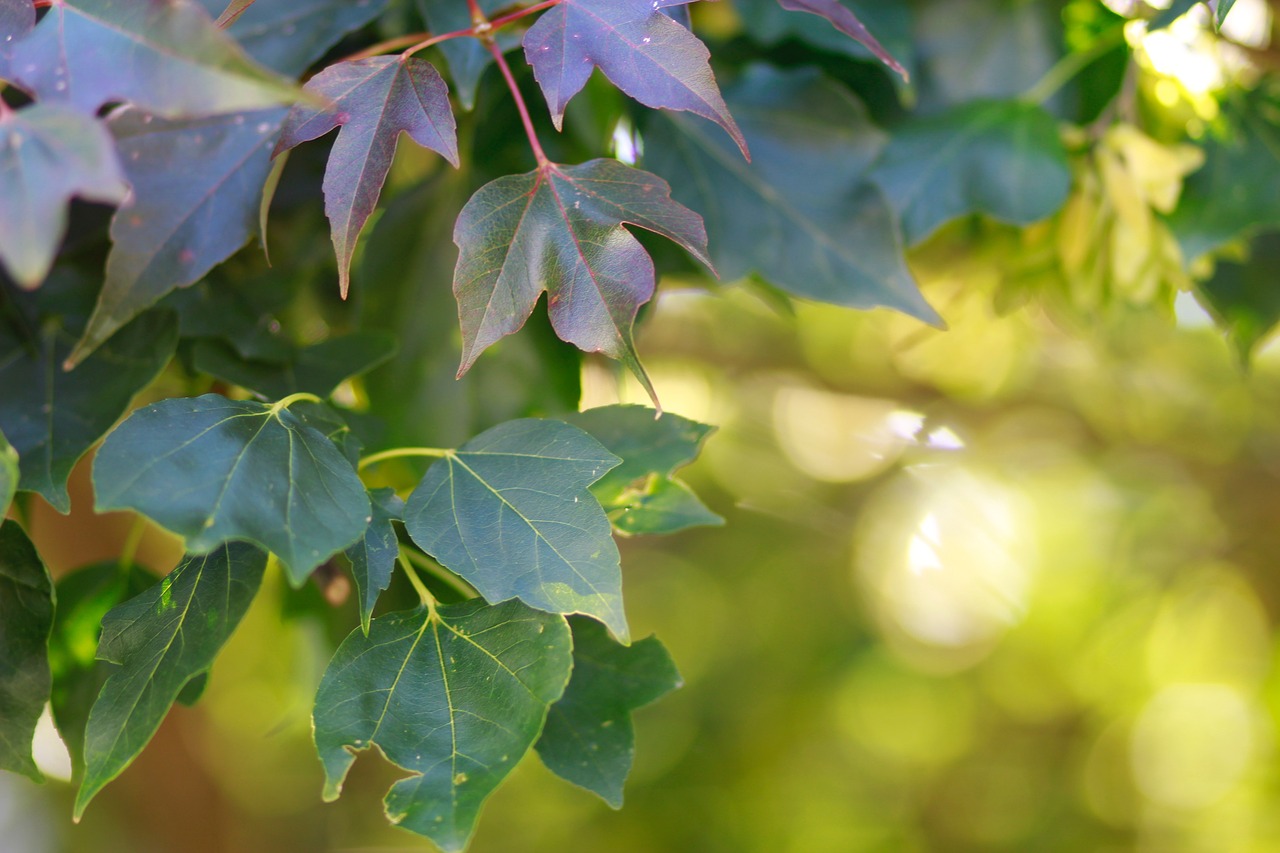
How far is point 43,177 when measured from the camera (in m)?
0.17

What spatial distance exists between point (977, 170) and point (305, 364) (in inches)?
10.8

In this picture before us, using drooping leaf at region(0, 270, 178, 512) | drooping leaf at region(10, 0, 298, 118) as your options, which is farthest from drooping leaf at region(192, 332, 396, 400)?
drooping leaf at region(10, 0, 298, 118)

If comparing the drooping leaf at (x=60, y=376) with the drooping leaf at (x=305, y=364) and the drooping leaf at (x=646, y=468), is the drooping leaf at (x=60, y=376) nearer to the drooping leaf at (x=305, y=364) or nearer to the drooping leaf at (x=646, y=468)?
the drooping leaf at (x=305, y=364)

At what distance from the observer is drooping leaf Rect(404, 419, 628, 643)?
218 mm

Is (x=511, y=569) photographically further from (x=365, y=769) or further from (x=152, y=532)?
(x=365, y=769)

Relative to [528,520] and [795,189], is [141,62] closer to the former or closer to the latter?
[528,520]

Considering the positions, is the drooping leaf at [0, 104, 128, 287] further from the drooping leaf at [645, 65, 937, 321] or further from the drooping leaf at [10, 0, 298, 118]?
the drooping leaf at [645, 65, 937, 321]

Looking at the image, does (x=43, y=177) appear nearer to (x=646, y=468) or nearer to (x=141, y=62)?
(x=141, y=62)

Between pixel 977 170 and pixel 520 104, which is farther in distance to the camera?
pixel 977 170

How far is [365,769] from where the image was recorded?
4.44 ft

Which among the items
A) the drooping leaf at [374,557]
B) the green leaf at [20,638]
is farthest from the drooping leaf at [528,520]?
the green leaf at [20,638]

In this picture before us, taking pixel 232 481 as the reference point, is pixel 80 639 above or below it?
below

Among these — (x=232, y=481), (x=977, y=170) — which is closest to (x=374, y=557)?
(x=232, y=481)

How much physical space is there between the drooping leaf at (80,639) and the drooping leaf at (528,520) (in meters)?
0.13
